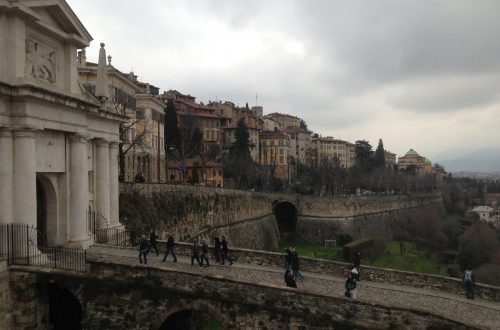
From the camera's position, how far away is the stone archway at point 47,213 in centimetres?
1845

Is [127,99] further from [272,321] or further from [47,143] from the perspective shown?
[272,321]

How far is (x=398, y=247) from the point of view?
2393 inches

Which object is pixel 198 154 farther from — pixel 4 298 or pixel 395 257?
pixel 4 298

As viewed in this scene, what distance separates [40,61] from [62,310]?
30.3 feet

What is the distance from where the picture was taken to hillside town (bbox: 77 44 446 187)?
134 ft

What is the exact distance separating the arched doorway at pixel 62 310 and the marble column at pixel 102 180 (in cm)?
553

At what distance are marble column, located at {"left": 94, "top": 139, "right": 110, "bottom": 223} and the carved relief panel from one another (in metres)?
4.58

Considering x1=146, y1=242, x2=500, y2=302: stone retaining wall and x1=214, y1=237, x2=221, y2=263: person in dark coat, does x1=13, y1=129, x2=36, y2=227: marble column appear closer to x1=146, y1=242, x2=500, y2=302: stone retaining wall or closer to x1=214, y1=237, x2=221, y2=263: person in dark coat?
x1=146, y1=242, x2=500, y2=302: stone retaining wall

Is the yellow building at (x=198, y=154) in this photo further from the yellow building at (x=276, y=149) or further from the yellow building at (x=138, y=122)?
the yellow building at (x=276, y=149)

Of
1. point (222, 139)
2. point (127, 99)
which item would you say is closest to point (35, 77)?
point (127, 99)

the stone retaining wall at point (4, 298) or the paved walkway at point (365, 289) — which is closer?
the stone retaining wall at point (4, 298)

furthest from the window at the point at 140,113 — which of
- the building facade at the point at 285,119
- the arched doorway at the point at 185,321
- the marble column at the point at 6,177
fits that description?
the building facade at the point at 285,119

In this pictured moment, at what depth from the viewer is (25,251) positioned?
15.6m

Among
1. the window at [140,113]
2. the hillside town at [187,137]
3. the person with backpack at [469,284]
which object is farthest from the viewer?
the window at [140,113]
